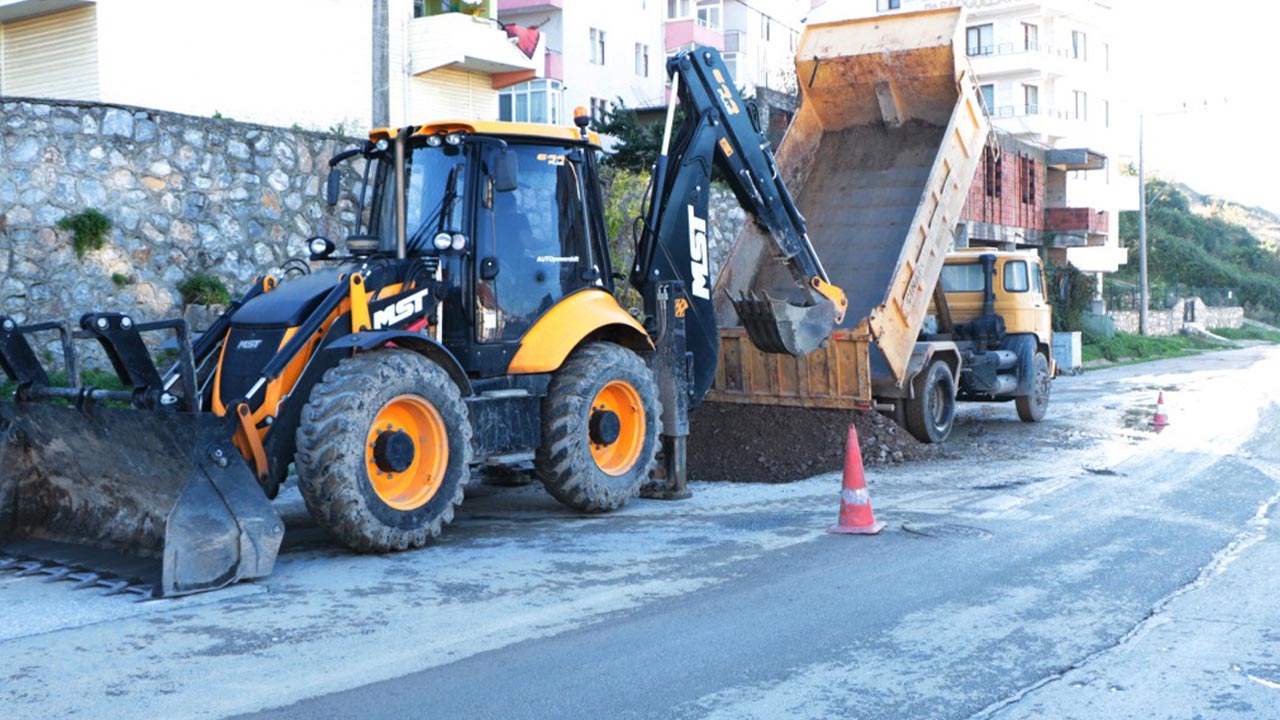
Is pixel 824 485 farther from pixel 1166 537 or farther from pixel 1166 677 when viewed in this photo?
pixel 1166 677

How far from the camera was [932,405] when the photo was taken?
14531mm

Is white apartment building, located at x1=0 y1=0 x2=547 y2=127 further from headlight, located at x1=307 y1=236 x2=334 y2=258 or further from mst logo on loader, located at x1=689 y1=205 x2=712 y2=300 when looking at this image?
headlight, located at x1=307 y1=236 x2=334 y2=258

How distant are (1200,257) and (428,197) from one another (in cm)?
6571

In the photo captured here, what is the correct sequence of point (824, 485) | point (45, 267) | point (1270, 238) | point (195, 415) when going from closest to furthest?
point (195, 415) → point (824, 485) → point (45, 267) → point (1270, 238)

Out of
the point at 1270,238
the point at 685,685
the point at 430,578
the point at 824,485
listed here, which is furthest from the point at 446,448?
the point at 1270,238

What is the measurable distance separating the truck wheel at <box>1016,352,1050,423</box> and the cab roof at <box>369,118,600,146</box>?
9.51 meters

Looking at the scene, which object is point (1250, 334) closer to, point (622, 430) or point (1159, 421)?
point (1159, 421)

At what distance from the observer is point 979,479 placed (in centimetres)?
1195

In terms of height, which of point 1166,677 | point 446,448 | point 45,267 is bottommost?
point 1166,677

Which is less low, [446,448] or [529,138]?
[529,138]

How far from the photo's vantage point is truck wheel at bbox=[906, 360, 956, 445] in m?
14.3

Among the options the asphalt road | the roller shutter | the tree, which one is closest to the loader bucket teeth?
the asphalt road

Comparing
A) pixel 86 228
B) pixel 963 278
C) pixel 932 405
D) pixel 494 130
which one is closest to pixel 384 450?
pixel 494 130

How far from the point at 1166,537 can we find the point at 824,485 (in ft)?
10.8
